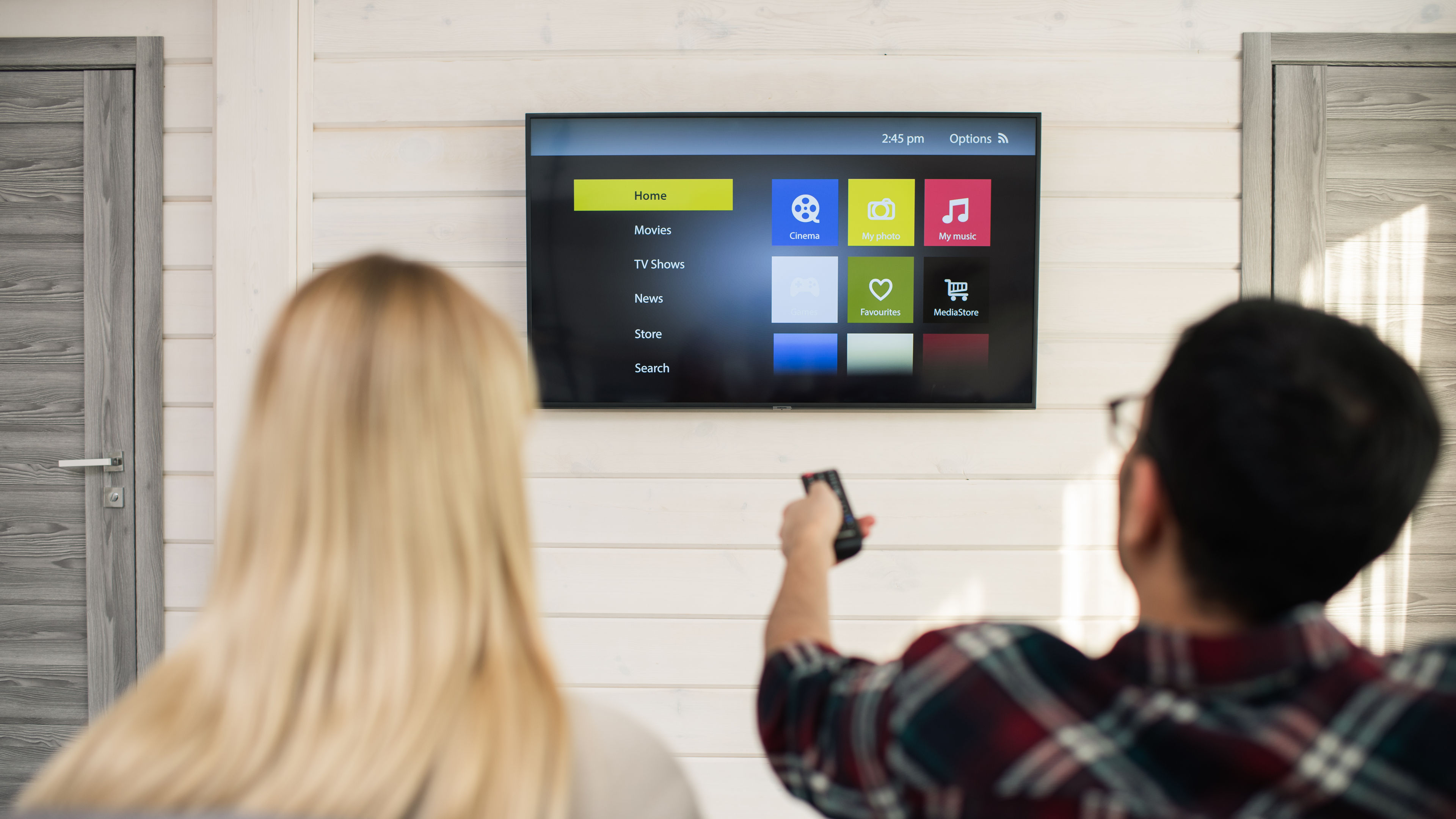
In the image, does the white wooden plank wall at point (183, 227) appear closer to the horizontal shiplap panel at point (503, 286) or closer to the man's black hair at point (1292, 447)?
the horizontal shiplap panel at point (503, 286)

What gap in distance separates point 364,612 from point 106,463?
5.65ft

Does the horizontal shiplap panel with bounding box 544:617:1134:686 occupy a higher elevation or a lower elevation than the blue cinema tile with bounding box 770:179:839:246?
lower

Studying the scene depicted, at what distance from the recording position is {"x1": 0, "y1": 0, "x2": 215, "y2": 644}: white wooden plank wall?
181cm

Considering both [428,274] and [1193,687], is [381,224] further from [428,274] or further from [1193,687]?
[1193,687]

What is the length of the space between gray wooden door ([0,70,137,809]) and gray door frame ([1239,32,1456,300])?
2518mm

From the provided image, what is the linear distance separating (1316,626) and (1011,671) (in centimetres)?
22

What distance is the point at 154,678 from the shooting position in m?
0.56

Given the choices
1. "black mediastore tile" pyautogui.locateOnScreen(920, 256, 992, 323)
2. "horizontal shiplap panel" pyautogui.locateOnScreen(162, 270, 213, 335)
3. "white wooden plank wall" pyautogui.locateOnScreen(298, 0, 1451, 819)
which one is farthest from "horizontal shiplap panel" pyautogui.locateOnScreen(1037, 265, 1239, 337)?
"horizontal shiplap panel" pyautogui.locateOnScreen(162, 270, 213, 335)

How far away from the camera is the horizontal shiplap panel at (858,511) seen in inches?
69.7

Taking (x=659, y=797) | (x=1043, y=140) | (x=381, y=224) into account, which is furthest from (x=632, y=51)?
(x=659, y=797)

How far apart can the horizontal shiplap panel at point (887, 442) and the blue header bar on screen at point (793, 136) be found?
564mm

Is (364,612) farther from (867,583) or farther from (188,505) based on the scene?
(188,505)

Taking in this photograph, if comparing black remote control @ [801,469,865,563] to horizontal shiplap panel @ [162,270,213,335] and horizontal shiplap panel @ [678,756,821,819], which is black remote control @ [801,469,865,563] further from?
horizontal shiplap panel @ [162,270,213,335]

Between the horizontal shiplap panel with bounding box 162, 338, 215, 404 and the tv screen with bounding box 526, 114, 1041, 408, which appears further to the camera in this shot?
the horizontal shiplap panel with bounding box 162, 338, 215, 404
